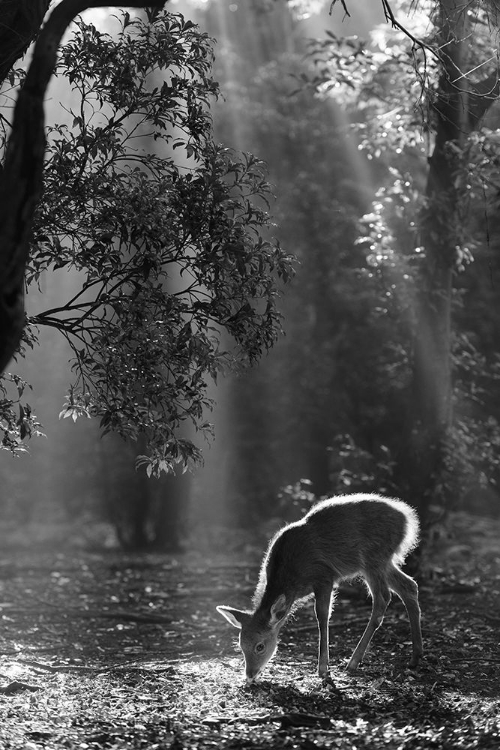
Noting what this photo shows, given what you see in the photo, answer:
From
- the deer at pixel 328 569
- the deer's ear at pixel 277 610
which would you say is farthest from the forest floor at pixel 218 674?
the deer's ear at pixel 277 610

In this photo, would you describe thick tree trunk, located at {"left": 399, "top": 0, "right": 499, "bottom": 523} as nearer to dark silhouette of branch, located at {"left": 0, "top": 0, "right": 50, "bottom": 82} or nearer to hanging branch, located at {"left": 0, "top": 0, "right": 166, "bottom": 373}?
dark silhouette of branch, located at {"left": 0, "top": 0, "right": 50, "bottom": 82}

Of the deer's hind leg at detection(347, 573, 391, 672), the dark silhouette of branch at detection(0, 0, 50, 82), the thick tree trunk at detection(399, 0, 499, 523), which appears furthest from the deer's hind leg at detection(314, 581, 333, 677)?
the dark silhouette of branch at detection(0, 0, 50, 82)

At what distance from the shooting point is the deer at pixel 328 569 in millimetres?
8539

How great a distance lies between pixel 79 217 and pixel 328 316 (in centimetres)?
1592

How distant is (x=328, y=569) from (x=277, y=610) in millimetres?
762

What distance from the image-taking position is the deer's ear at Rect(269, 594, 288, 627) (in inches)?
335

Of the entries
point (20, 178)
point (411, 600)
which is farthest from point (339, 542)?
point (20, 178)

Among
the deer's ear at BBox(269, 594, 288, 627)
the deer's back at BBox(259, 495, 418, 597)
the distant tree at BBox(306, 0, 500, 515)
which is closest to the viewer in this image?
the deer's ear at BBox(269, 594, 288, 627)

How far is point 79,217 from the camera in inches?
316

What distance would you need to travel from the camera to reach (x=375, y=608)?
30.3ft

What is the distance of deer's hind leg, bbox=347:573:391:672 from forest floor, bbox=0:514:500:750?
198 millimetres

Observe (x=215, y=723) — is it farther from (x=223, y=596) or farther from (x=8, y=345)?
(x=223, y=596)

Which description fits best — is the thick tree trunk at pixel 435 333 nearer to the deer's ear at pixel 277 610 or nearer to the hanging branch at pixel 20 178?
the deer's ear at pixel 277 610

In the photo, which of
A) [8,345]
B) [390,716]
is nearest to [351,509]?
[390,716]
